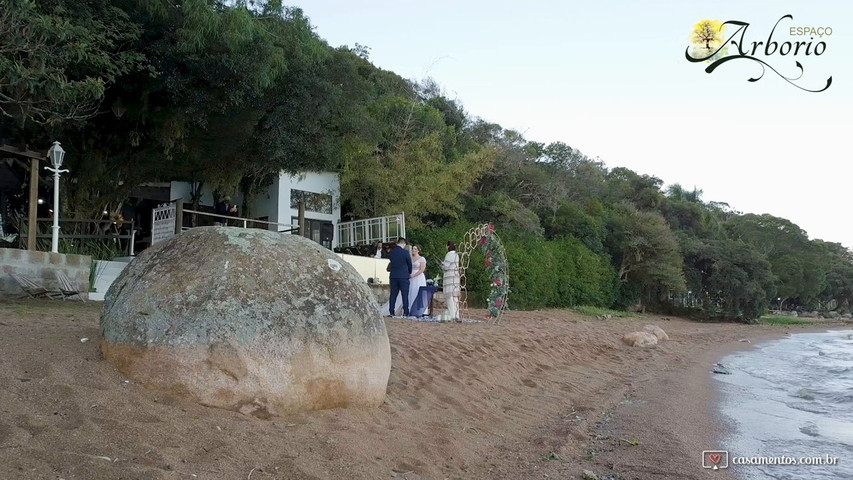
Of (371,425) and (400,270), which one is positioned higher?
(400,270)

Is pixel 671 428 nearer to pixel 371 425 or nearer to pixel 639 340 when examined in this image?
pixel 371 425

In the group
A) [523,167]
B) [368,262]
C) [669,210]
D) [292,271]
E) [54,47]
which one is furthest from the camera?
[669,210]

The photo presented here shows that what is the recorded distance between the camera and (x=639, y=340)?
61.5ft

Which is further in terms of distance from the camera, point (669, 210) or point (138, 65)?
point (669, 210)

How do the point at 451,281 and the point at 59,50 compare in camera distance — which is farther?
the point at 451,281

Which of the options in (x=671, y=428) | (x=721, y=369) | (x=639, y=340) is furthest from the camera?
(x=639, y=340)

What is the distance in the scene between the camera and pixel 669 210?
168 ft

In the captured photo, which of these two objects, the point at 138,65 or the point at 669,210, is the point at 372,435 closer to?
the point at 138,65

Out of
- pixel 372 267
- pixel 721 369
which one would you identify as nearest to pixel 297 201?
pixel 372 267

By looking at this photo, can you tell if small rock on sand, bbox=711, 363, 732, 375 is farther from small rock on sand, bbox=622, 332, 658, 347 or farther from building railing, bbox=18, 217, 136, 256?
building railing, bbox=18, 217, 136, 256

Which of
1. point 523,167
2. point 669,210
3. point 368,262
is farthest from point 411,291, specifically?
point 669,210

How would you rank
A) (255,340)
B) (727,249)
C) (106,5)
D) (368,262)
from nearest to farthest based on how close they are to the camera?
(255,340), (106,5), (368,262), (727,249)

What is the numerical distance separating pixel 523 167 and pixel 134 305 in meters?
30.4

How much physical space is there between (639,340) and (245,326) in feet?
51.0
